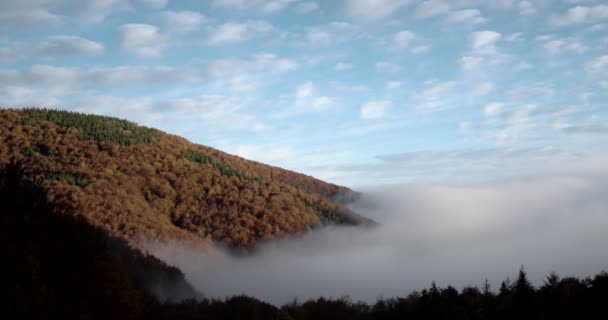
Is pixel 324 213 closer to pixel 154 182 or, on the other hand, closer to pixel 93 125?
pixel 154 182

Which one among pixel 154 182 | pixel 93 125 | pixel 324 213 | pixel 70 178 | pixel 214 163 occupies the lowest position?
pixel 324 213

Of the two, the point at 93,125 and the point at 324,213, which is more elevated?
the point at 93,125

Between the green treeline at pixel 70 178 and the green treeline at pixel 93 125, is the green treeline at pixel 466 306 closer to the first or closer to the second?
the green treeline at pixel 70 178

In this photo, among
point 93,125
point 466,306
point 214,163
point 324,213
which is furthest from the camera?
point 324,213

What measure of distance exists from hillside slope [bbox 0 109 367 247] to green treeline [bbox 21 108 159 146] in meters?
0.28

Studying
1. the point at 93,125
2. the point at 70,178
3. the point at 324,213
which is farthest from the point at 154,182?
the point at 324,213

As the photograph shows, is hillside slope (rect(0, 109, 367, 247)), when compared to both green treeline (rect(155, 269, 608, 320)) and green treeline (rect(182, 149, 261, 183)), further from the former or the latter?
green treeline (rect(155, 269, 608, 320))

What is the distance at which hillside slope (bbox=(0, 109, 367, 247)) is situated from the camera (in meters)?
123

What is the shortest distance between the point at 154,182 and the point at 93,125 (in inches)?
1156

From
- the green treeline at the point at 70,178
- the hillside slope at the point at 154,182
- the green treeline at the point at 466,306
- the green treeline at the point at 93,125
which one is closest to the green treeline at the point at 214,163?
the hillside slope at the point at 154,182

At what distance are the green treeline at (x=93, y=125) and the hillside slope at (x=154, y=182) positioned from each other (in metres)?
0.28

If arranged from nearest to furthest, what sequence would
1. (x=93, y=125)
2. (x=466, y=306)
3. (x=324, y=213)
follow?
1. (x=466, y=306)
2. (x=93, y=125)
3. (x=324, y=213)

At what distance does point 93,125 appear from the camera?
15725 centimetres

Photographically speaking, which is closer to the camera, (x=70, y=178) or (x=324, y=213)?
(x=70, y=178)
